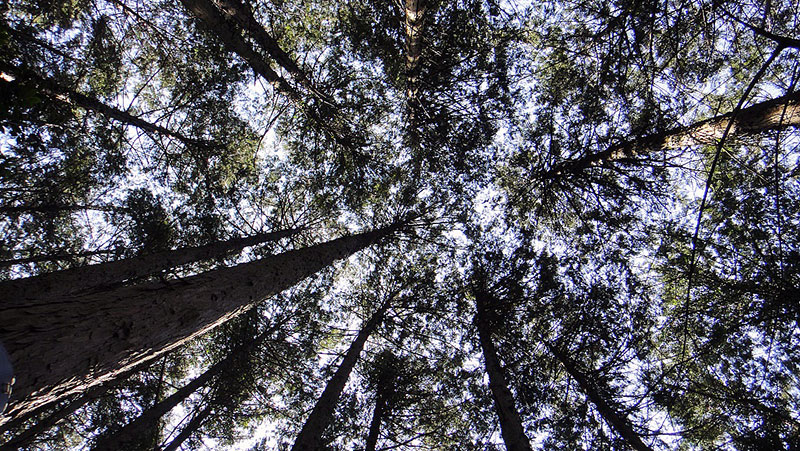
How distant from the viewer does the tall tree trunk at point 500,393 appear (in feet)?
18.1

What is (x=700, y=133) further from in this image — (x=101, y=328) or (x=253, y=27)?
(x=101, y=328)

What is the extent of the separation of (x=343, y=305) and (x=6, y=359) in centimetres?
959

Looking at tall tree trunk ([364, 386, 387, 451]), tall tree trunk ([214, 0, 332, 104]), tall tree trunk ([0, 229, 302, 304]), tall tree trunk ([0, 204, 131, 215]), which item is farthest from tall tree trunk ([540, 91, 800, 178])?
tall tree trunk ([0, 204, 131, 215])

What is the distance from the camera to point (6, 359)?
5.49 feet

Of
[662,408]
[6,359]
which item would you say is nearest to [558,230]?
[662,408]

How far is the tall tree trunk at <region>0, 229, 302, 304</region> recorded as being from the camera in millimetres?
5398

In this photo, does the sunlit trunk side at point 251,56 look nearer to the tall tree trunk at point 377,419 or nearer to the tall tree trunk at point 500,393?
the tall tree trunk at point 500,393

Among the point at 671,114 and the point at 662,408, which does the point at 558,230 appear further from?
the point at 662,408

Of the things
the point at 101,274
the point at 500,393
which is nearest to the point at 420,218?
the point at 500,393

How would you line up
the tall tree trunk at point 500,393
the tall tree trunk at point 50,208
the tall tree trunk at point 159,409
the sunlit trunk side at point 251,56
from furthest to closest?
1. the tall tree trunk at point 50,208
2. the tall tree trunk at point 159,409
3. the tall tree trunk at point 500,393
4. the sunlit trunk side at point 251,56

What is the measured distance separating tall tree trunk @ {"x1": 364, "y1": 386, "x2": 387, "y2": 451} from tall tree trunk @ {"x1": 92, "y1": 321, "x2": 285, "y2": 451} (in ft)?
11.8

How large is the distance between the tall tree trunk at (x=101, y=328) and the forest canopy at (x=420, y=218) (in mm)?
1387

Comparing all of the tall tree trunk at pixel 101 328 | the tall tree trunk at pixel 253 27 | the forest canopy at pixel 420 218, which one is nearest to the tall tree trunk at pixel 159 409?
the forest canopy at pixel 420 218

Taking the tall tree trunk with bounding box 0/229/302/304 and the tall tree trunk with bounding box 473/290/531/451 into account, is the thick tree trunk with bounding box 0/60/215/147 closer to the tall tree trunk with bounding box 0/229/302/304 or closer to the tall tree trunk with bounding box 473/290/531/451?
the tall tree trunk with bounding box 0/229/302/304
